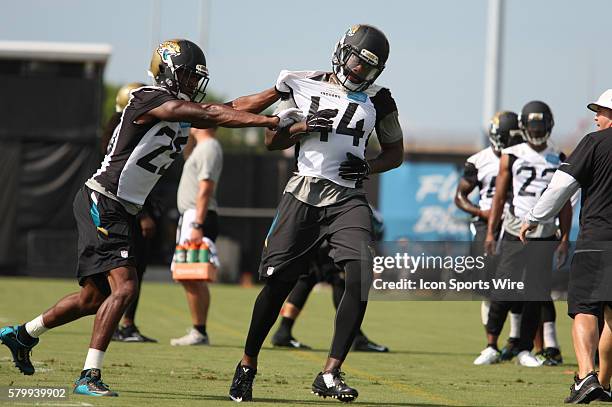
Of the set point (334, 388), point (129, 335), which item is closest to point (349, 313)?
point (334, 388)

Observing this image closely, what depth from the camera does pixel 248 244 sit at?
25.7m

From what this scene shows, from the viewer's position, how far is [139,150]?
7.39 meters

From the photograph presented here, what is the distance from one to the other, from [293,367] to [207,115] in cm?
311

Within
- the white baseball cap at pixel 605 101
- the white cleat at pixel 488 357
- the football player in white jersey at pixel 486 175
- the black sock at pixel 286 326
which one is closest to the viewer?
the white baseball cap at pixel 605 101

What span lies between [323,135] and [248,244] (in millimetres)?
18352

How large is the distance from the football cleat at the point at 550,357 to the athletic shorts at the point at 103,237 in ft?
15.6

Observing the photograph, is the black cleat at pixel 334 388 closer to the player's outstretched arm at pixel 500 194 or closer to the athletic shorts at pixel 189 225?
the player's outstretched arm at pixel 500 194

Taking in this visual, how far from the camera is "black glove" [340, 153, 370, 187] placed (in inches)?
292

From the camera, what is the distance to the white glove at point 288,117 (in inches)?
282

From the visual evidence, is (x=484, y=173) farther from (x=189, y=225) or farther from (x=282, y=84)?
(x=282, y=84)

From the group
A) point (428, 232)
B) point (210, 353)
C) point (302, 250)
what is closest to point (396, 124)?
point (302, 250)

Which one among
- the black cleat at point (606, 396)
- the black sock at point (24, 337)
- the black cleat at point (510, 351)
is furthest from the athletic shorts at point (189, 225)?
the black cleat at point (606, 396)

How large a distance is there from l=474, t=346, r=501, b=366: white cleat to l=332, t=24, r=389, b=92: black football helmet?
12.7 feet

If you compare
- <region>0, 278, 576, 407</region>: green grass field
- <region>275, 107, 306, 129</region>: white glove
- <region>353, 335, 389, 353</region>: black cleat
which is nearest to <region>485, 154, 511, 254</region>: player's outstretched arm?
<region>0, 278, 576, 407</region>: green grass field
